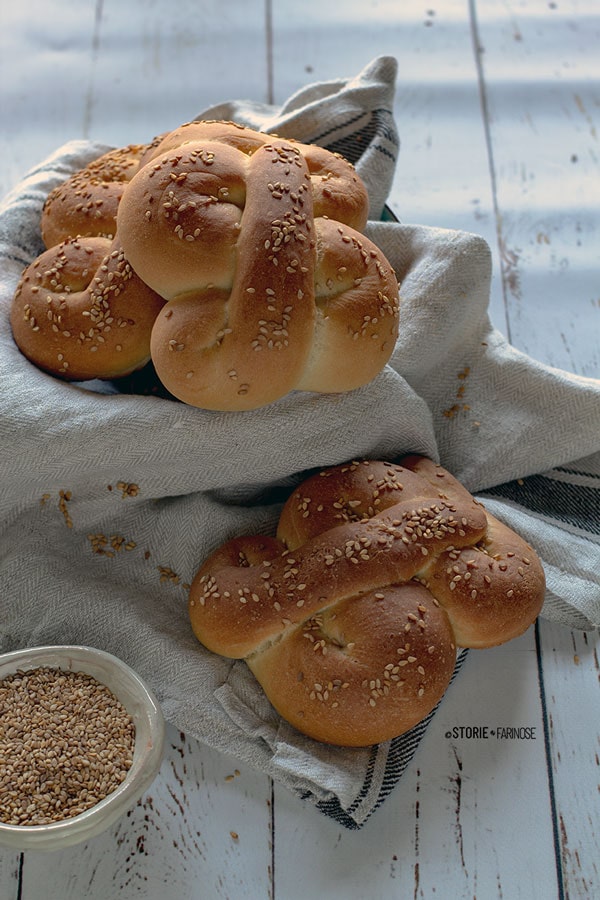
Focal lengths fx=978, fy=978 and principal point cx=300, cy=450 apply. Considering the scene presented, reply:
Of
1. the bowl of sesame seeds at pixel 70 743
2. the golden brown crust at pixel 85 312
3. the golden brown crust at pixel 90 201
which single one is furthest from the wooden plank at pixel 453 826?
the golden brown crust at pixel 90 201

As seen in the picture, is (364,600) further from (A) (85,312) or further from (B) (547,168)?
(B) (547,168)

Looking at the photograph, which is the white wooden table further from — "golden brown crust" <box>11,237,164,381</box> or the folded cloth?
"golden brown crust" <box>11,237,164,381</box>

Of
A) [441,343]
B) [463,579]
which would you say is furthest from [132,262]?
[463,579]

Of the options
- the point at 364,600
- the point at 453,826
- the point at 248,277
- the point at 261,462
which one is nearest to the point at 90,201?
the point at 248,277

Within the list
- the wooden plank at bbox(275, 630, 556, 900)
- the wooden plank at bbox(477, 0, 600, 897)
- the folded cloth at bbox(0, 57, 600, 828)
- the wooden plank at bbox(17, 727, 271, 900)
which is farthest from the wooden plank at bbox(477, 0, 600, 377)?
the wooden plank at bbox(17, 727, 271, 900)

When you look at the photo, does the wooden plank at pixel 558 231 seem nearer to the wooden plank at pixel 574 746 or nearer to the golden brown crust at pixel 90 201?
the wooden plank at pixel 574 746
